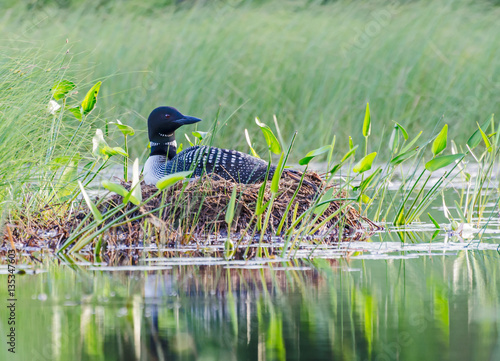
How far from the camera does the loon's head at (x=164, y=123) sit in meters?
5.96

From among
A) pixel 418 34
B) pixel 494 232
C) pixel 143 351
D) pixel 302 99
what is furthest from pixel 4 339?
pixel 418 34

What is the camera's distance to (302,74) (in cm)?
985

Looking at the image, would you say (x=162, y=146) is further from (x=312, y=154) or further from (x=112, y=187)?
(x=112, y=187)

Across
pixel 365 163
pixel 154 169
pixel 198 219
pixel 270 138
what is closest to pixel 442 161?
pixel 365 163

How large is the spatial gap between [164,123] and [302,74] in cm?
410

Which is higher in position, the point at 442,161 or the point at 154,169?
the point at 154,169

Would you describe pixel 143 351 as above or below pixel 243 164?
below

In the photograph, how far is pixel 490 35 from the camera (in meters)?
10.8

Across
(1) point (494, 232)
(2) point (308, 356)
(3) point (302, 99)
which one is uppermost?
(3) point (302, 99)

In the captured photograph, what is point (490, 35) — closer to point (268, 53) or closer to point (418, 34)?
point (418, 34)

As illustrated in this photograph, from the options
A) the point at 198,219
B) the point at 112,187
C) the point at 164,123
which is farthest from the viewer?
the point at 164,123

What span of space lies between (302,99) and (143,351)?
23.7 feet

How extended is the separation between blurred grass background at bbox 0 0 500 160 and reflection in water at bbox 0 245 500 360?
5.34 m

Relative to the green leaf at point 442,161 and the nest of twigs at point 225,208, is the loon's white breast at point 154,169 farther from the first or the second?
the green leaf at point 442,161
